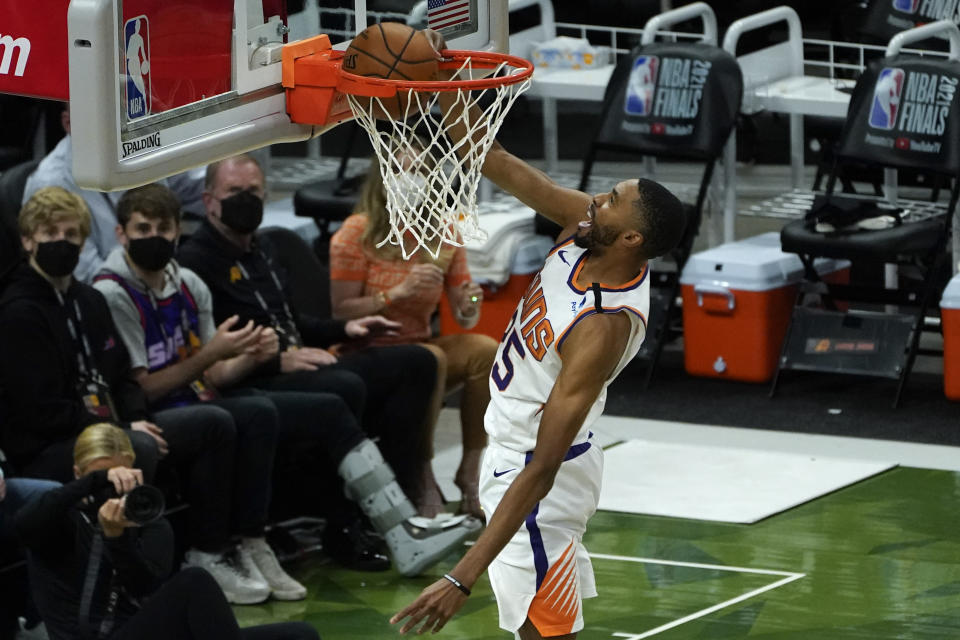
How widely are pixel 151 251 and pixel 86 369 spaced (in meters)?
0.47

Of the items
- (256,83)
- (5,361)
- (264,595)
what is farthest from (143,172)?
(264,595)

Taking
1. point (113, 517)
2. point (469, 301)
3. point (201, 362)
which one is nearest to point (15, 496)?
point (113, 517)

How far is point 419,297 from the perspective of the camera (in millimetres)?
6715

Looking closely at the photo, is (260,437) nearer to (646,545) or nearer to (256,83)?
(646,545)

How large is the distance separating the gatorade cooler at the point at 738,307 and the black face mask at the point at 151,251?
10.3 feet

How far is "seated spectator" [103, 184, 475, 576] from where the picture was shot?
19.6 ft

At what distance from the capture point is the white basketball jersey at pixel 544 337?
4352mm

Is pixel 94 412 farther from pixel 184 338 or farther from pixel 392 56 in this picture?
pixel 392 56

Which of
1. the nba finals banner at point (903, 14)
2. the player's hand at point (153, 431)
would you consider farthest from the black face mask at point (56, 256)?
the nba finals banner at point (903, 14)

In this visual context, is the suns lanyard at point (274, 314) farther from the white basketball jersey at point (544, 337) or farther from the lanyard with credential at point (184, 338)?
the white basketball jersey at point (544, 337)

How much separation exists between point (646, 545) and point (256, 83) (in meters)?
2.93

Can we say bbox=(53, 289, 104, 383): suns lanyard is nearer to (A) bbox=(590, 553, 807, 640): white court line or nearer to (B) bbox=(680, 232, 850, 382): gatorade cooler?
(A) bbox=(590, 553, 807, 640): white court line

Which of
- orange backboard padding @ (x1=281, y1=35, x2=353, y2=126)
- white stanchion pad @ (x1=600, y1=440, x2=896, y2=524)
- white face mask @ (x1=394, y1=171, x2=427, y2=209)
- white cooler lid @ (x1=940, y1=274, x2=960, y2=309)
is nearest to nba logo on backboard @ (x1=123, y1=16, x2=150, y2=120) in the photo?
orange backboard padding @ (x1=281, y1=35, x2=353, y2=126)

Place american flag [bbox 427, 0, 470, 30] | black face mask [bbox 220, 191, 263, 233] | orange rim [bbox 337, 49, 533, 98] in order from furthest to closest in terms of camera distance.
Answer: black face mask [bbox 220, 191, 263, 233] < american flag [bbox 427, 0, 470, 30] < orange rim [bbox 337, 49, 533, 98]
